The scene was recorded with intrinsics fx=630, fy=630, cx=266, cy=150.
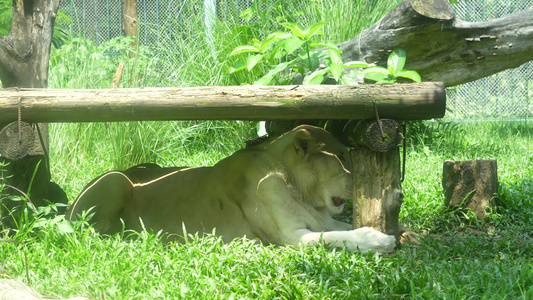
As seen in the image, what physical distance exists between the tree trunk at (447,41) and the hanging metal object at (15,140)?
3.22 meters

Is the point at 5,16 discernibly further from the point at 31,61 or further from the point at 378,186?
the point at 378,186

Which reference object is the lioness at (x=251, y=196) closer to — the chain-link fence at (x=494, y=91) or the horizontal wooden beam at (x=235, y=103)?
the horizontal wooden beam at (x=235, y=103)

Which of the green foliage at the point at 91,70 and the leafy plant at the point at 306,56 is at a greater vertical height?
the leafy plant at the point at 306,56

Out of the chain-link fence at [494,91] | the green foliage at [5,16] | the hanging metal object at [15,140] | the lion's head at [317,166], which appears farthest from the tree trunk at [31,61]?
the chain-link fence at [494,91]

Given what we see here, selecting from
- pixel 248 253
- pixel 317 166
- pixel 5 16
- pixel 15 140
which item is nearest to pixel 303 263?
pixel 248 253

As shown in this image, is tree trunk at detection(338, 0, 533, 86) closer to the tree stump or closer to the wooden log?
the tree stump

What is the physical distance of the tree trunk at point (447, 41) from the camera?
555 centimetres

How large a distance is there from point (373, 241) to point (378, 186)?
0.37m

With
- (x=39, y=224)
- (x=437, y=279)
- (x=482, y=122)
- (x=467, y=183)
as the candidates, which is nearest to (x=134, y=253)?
(x=39, y=224)

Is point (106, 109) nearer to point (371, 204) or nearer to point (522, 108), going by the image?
point (371, 204)

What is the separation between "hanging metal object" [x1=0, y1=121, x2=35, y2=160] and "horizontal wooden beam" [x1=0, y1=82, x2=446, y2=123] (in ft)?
0.26

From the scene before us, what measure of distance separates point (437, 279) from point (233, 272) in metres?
→ 1.13

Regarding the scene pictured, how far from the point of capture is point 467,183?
529 centimetres

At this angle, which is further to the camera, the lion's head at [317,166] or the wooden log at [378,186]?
the lion's head at [317,166]
